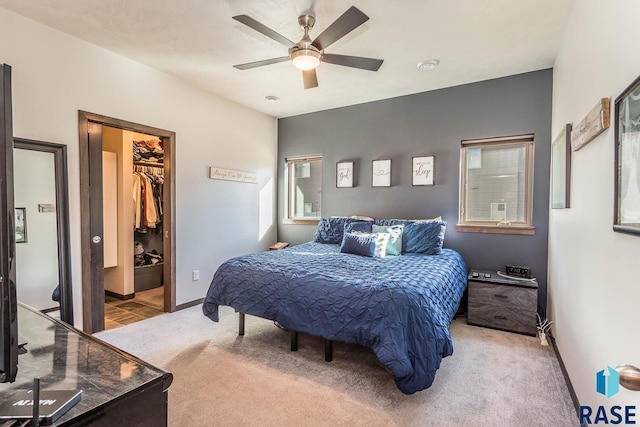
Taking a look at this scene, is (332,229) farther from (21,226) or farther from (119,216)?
(21,226)

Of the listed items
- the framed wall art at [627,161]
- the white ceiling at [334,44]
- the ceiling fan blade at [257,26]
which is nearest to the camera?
the framed wall art at [627,161]

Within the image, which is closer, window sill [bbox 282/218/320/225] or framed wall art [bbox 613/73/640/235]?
framed wall art [bbox 613/73/640/235]

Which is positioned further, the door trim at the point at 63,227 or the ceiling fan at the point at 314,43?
the door trim at the point at 63,227

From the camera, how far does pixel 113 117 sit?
3.10 meters

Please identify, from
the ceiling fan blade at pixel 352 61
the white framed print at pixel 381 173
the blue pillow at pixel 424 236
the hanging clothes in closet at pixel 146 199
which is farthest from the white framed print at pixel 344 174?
the hanging clothes in closet at pixel 146 199

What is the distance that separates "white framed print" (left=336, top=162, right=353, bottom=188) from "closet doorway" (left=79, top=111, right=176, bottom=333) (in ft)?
7.29

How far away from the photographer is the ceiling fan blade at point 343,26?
1913mm

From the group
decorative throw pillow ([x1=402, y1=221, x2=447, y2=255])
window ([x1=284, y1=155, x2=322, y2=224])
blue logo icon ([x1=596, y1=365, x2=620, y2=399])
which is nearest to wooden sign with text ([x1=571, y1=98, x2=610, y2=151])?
blue logo icon ([x1=596, y1=365, x2=620, y2=399])

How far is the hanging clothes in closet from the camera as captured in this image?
461 centimetres

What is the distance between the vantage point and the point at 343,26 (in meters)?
2.06

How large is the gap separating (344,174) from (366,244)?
1.51 m

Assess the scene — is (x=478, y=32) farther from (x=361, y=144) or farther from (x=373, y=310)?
(x=373, y=310)

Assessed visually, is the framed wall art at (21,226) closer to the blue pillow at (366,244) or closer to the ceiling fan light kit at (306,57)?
the ceiling fan light kit at (306,57)

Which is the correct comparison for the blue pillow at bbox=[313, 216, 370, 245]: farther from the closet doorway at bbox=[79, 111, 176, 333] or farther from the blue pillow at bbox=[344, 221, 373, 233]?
the closet doorway at bbox=[79, 111, 176, 333]
